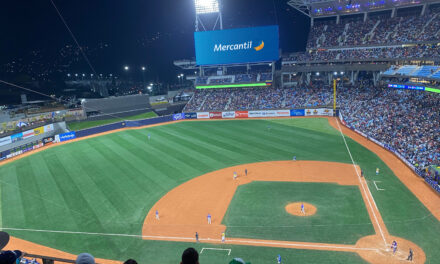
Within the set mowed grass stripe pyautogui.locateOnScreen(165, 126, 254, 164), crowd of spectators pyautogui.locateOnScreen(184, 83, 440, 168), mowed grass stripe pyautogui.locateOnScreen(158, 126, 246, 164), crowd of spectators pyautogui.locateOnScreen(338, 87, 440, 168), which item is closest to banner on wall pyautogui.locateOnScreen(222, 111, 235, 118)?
crowd of spectators pyautogui.locateOnScreen(184, 83, 440, 168)

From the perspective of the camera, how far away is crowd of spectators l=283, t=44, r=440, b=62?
45594 millimetres

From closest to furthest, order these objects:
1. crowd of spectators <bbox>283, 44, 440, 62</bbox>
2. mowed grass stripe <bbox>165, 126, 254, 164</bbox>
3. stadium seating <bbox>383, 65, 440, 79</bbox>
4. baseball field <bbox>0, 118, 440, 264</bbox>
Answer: baseball field <bbox>0, 118, 440, 264</bbox>
mowed grass stripe <bbox>165, 126, 254, 164</bbox>
stadium seating <bbox>383, 65, 440, 79</bbox>
crowd of spectators <bbox>283, 44, 440, 62</bbox>

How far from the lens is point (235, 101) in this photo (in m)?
64.4

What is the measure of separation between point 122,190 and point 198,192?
24.1 ft

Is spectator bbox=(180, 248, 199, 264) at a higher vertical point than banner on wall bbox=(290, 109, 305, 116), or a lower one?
higher

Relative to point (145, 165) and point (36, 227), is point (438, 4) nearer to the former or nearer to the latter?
point (145, 165)

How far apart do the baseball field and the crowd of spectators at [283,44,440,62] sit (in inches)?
718

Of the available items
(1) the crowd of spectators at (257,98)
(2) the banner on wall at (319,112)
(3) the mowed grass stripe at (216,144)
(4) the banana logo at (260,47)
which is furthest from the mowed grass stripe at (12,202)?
(4) the banana logo at (260,47)

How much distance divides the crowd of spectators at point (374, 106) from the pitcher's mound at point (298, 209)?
1268 centimetres

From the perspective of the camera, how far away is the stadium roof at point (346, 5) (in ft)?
186

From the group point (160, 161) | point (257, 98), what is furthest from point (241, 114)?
point (160, 161)

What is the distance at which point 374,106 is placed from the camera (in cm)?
4650

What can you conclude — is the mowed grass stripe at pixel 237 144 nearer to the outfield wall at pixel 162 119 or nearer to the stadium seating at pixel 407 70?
the outfield wall at pixel 162 119

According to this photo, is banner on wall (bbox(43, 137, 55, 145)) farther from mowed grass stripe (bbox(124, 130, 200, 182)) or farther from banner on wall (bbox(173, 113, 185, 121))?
banner on wall (bbox(173, 113, 185, 121))
